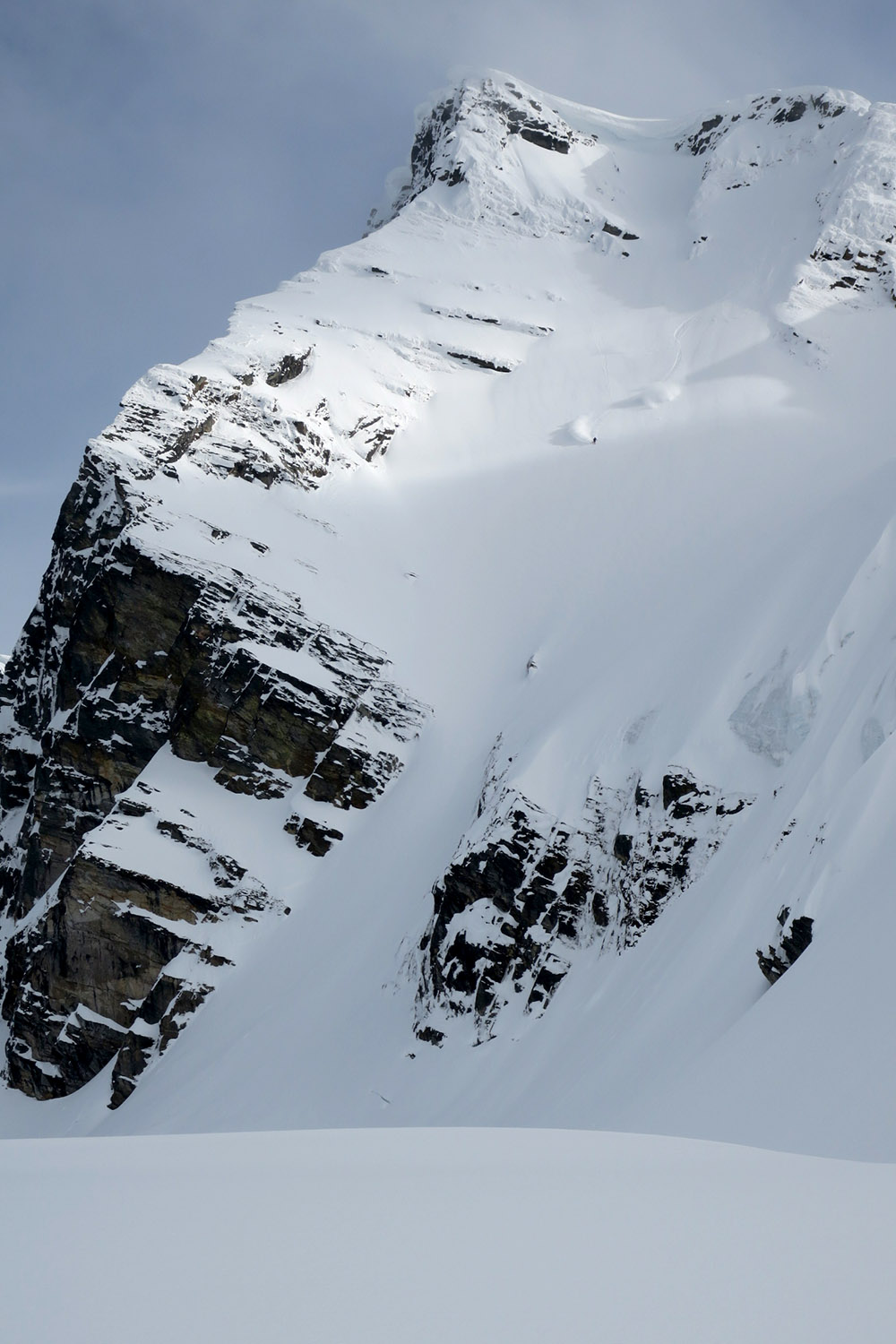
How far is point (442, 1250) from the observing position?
10.6 feet

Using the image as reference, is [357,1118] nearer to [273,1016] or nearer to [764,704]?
[273,1016]

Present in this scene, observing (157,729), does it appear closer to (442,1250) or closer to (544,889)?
(544,889)

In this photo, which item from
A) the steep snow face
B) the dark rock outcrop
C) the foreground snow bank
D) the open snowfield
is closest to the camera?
the foreground snow bank

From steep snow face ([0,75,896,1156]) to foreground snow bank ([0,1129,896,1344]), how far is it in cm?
456

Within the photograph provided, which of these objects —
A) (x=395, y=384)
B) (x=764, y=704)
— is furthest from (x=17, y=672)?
(x=764, y=704)

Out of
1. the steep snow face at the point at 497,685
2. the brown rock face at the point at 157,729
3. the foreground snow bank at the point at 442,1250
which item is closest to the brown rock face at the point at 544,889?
the steep snow face at the point at 497,685

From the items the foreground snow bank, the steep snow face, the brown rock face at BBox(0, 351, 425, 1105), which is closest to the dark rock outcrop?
the steep snow face

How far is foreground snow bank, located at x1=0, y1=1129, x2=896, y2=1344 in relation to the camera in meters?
2.76

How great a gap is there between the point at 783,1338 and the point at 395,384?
2047 inches

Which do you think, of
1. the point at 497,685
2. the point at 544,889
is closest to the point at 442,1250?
the point at 544,889

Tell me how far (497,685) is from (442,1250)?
37.5 meters

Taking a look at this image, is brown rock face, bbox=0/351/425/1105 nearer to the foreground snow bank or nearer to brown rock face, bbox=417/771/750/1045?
brown rock face, bbox=417/771/750/1045

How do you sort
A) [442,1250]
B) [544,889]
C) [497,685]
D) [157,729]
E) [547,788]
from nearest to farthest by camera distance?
[442,1250] → [544,889] → [547,788] → [497,685] → [157,729]

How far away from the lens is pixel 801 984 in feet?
37.7
